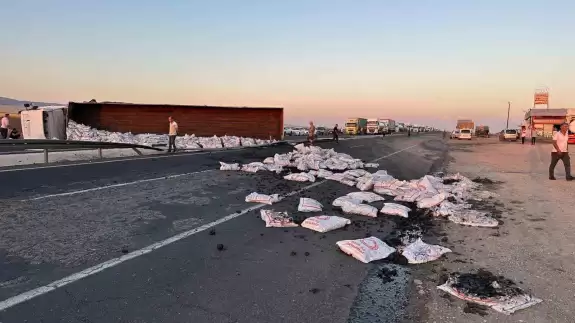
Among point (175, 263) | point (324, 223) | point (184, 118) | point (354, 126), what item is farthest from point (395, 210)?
point (354, 126)

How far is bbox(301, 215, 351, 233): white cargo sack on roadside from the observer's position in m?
6.22

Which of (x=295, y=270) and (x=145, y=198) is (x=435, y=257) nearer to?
(x=295, y=270)

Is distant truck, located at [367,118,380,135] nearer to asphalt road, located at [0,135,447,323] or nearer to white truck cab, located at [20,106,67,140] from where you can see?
white truck cab, located at [20,106,67,140]

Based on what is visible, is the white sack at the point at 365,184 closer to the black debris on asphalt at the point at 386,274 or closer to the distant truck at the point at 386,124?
the black debris on asphalt at the point at 386,274

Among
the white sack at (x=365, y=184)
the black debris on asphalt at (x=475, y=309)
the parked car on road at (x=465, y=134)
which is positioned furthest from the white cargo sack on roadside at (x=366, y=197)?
the parked car on road at (x=465, y=134)

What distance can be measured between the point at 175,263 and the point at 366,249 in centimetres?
228

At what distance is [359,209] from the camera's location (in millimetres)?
7570

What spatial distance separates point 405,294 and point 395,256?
1171mm

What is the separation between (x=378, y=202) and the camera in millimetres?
8992

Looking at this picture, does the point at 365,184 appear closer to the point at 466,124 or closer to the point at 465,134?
the point at 465,134

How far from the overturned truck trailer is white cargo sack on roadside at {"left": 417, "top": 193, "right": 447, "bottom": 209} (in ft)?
74.0

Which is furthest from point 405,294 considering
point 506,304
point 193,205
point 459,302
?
point 193,205

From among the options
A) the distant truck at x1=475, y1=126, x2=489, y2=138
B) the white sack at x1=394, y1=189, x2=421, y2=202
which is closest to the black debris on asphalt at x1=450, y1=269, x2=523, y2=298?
the white sack at x1=394, y1=189, x2=421, y2=202

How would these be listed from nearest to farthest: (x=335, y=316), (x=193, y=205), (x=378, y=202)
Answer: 1. (x=335, y=316)
2. (x=193, y=205)
3. (x=378, y=202)
